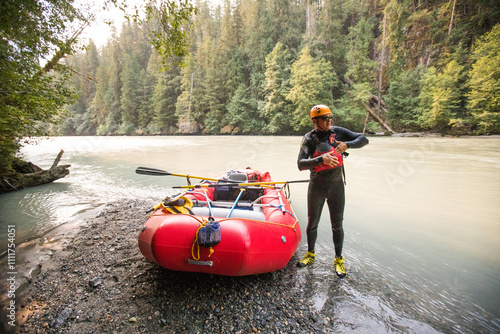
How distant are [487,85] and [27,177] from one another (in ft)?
81.1

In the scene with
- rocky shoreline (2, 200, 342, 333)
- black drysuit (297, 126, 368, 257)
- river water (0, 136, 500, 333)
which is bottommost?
river water (0, 136, 500, 333)

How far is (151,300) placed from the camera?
6.33ft

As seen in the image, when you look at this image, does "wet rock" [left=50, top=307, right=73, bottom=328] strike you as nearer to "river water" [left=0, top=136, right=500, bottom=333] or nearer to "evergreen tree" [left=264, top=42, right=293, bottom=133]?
"river water" [left=0, top=136, right=500, bottom=333]

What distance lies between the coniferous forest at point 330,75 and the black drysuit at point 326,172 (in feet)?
45.9

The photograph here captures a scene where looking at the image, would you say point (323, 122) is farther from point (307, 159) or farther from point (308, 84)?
point (308, 84)

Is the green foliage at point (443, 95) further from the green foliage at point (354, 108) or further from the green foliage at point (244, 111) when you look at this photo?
the green foliage at point (244, 111)

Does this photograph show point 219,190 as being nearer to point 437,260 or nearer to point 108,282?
point 108,282

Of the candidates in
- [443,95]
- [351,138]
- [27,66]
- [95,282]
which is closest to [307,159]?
[351,138]

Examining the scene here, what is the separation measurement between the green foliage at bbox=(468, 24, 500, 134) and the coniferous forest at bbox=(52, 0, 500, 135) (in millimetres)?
67

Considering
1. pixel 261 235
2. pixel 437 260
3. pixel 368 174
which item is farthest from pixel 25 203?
pixel 368 174

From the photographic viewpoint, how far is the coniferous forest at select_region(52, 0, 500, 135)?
16000 millimetres

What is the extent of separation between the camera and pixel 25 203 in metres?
4.79

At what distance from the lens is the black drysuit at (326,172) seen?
2229mm

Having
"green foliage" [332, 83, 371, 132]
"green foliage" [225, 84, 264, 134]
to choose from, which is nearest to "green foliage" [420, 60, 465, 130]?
"green foliage" [332, 83, 371, 132]
